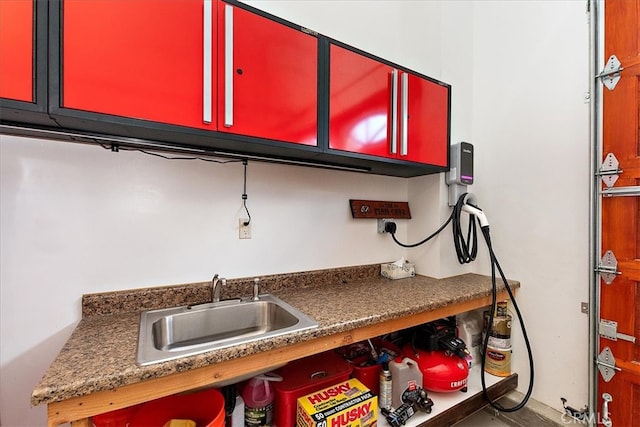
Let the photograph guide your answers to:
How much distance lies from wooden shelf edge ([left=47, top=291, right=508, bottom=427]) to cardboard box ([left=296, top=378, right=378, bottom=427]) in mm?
264

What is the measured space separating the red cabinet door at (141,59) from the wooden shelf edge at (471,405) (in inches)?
70.5

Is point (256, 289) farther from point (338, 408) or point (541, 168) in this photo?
point (541, 168)

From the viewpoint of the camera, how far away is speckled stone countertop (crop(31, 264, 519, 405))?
30.1 inches

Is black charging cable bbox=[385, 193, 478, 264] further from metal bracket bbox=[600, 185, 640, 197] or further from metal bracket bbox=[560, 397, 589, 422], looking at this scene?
metal bracket bbox=[560, 397, 589, 422]

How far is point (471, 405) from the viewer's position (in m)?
1.57

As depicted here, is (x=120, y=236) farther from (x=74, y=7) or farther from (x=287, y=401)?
(x=287, y=401)

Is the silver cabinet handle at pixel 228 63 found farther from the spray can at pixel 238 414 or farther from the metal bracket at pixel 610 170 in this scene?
the metal bracket at pixel 610 170

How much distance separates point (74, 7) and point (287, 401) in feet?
5.37

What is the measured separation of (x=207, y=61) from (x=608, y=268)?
85.6 inches

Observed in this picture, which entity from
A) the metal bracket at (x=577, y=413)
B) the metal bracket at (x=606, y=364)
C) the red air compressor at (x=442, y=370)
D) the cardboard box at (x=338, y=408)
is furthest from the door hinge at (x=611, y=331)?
the cardboard box at (x=338, y=408)

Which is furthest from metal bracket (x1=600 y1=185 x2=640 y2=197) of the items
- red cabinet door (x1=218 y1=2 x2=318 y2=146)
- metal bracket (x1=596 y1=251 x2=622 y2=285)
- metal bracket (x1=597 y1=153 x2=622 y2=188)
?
red cabinet door (x1=218 y1=2 x2=318 y2=146)

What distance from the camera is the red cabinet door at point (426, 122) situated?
1639 millimetres

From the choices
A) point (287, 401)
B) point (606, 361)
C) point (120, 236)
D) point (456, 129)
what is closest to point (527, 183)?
point (456, 129)

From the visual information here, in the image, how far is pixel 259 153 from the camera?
1.42m
